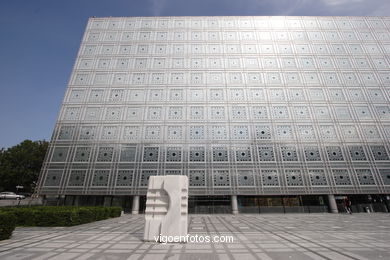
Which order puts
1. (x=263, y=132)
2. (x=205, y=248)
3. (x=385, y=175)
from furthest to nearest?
(x=263, y=132)
(x=385, y=175)
(x=205, y=248)

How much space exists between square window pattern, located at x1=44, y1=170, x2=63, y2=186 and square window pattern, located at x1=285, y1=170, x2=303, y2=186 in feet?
81.6

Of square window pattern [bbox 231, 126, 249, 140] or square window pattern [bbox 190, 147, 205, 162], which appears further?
square window pattern [bbox 231, 126, 249, 140]

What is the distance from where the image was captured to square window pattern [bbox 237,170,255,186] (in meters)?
19.5

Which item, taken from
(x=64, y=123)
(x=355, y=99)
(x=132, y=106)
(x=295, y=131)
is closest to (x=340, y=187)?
(x=295, y=131)

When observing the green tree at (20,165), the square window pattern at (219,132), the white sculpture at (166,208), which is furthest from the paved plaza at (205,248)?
the green tree at (20,165)

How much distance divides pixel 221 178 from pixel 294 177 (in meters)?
7.95

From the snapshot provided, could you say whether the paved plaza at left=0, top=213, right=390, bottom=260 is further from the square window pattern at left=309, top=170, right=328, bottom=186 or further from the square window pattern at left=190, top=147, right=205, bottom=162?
the square window pattern at left=190, top=147, right=205, bottom=162

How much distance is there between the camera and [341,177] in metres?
19.5

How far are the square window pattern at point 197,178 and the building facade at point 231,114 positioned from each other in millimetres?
108

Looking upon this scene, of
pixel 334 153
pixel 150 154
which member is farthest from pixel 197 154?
pixel 334 153

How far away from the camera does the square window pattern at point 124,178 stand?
767 inches

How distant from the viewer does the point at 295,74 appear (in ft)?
79.9

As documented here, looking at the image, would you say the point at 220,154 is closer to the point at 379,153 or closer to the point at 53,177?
the point at 379,153

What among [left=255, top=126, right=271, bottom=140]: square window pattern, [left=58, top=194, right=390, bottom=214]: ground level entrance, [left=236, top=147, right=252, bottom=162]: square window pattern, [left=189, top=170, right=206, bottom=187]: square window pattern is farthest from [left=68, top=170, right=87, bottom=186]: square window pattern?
[left=255, top=126, right=271, bottom=140]: square window pattern
